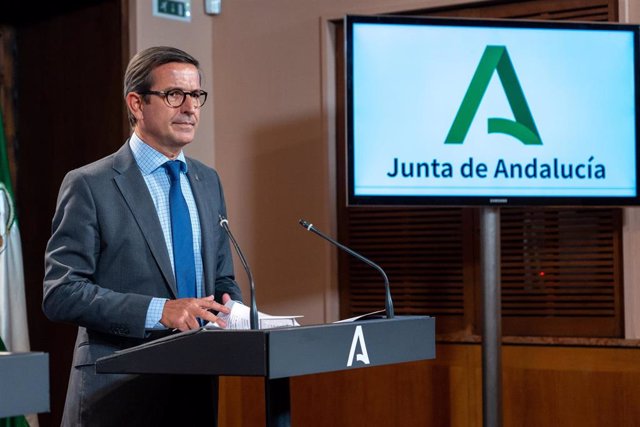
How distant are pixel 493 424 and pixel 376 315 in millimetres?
1767

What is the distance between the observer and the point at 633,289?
14.4 feet

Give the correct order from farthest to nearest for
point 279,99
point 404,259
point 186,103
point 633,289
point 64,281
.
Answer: point 279,99 < point 404,259 < point 633,289 < point 186,103 < point 64,281

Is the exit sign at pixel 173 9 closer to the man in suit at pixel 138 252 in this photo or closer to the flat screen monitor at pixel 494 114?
the flat screen monitor at pixel 494 114

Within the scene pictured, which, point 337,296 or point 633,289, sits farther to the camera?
point 337,296

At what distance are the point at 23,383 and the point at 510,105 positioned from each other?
2.80 metres

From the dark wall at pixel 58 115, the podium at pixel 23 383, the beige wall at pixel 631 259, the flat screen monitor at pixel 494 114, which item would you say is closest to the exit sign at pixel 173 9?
the dark wall at pixel 58 115

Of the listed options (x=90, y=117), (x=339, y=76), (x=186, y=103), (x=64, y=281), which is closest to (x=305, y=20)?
(x=339, y=76)

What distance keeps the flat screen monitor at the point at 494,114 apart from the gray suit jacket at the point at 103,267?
1.52 m

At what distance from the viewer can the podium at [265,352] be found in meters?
2.10

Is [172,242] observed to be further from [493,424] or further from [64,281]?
[493,424]

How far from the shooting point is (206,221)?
9.32 ft

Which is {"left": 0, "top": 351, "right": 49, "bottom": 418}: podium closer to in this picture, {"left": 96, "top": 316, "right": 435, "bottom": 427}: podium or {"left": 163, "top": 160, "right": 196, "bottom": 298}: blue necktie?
{"left": 96, "top": 316, "right": 435, "bottom": 427}: podium

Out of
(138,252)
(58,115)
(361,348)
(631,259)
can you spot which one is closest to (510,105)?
(631,259)

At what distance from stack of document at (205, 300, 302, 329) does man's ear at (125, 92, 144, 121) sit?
604 mm
